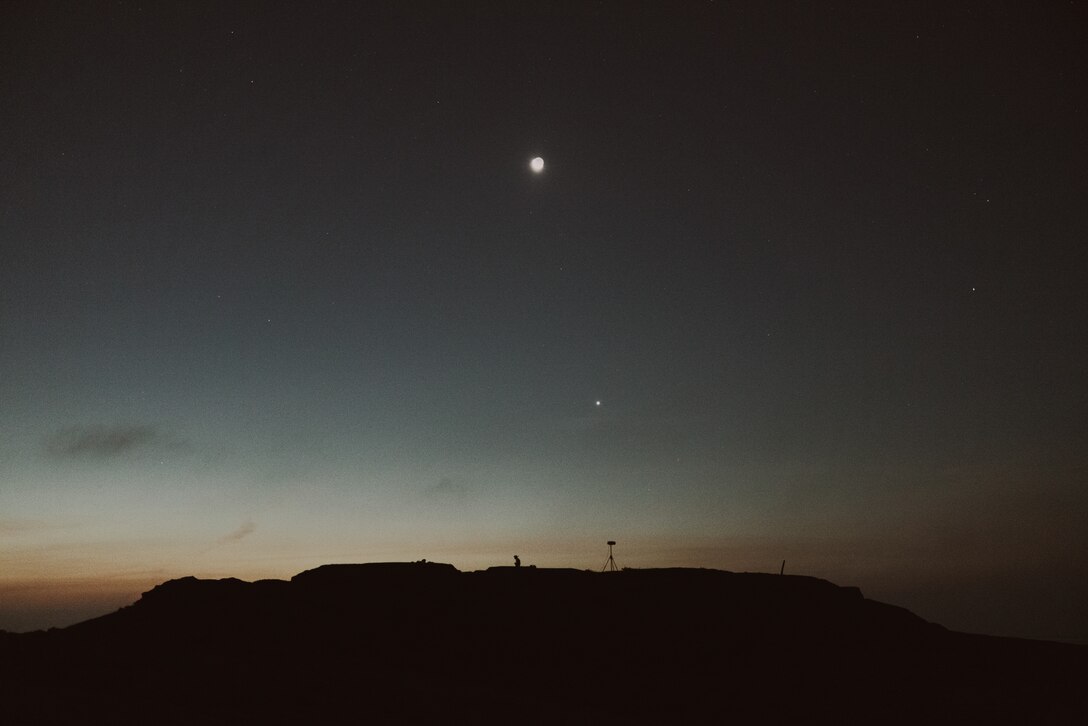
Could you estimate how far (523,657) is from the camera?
32.7m

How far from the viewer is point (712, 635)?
34000 mm

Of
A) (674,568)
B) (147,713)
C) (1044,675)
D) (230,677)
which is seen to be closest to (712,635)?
(674,568)

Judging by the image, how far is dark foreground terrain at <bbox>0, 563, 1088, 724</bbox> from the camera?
83.4 ft

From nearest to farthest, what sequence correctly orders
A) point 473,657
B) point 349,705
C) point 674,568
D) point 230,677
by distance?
point 349,705, point 230,677, point 473,657, point 674,568

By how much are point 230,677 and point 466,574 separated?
45.2 ft

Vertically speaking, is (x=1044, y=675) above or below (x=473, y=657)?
below

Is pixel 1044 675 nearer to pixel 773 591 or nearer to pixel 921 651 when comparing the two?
pixel 921 651

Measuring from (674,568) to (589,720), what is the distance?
47.7 ft

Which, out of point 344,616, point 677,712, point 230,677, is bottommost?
point 677,712

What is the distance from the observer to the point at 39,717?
848 inches

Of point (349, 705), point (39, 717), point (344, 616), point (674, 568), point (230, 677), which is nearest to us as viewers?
point (39, 717)

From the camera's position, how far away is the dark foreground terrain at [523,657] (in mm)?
25422

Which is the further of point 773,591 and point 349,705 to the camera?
point 773,591

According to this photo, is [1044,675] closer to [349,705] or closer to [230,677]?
[349,705]
